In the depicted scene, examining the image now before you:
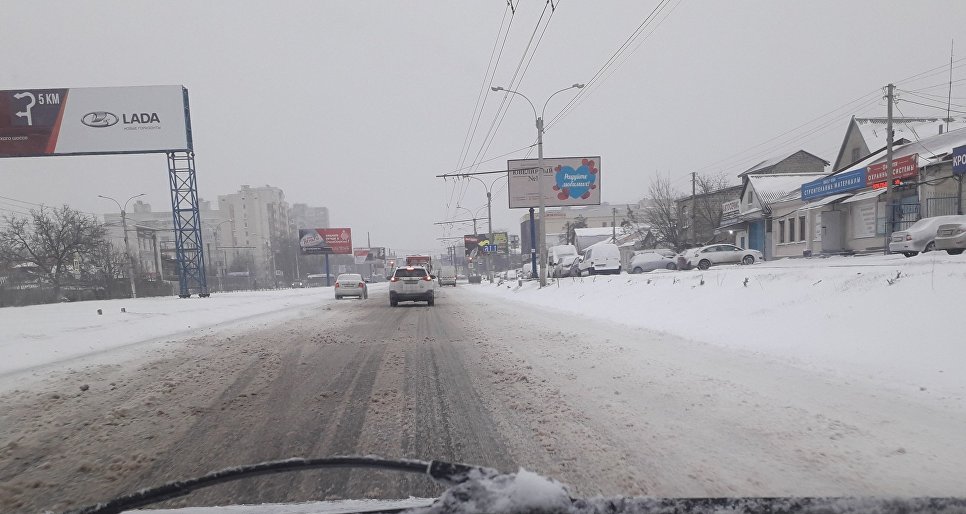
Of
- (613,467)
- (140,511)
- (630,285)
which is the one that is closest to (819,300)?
(613,467)

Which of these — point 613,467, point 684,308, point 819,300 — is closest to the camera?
point 613,467

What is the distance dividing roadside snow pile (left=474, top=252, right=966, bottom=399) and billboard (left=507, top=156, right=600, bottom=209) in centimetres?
1893

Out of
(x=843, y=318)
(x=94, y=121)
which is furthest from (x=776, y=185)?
(x=94, y=121)

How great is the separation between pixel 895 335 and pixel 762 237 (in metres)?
37.9

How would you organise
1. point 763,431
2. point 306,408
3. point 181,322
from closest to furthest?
point 763,431, point 306,408, point 181,322

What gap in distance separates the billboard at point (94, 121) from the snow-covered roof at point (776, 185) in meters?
41.3

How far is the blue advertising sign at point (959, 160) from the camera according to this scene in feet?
65.5

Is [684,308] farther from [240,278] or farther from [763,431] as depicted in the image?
[240,278]

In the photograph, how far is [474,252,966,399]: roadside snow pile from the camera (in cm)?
483

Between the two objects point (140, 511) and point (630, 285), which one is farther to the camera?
point (630, 285)

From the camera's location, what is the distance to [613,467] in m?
2.77

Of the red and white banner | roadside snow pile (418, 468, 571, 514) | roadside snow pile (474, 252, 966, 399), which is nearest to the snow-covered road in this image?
roadside snow pile (474, 252, 966, 399)

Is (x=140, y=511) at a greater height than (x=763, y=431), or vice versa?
(x=140, y=511)

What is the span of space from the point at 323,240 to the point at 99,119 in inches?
1370
